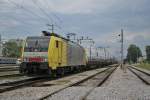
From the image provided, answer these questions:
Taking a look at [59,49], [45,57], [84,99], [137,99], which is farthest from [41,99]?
[59,49]

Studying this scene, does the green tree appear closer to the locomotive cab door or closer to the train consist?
the locomotive cab door

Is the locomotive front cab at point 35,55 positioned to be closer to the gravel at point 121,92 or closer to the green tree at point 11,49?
the gravel at point 121,92

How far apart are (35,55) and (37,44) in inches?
37.7

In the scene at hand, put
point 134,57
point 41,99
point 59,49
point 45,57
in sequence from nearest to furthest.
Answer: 1. point 41,99
2. point 45,57
3. point 59,49
4. point 134,57

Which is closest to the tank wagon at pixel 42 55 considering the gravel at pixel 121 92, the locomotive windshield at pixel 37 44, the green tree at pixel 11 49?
the locomotive windshield at pixel 37 44

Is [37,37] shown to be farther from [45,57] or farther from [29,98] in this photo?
[29,98]

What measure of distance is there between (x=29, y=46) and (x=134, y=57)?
177m

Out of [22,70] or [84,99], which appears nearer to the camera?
[84,99]

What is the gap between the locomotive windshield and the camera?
81.0ft

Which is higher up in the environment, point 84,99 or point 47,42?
point 47,42

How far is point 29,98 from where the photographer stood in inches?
506

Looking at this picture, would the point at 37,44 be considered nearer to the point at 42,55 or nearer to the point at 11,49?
the point at 42,55

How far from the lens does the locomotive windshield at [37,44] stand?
24.7m

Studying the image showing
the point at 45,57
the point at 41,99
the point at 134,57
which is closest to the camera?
the point at 41,99
